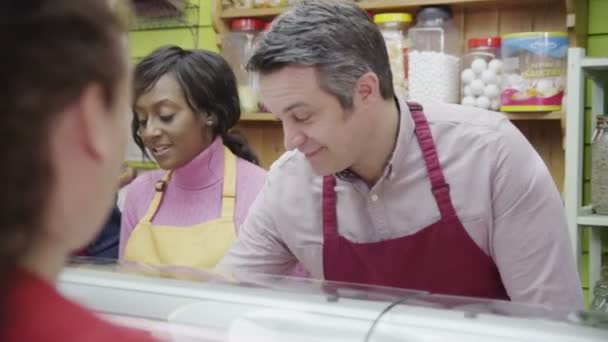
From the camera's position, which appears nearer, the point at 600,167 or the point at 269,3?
the point at 600,167

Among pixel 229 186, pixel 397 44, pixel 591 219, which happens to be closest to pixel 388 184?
pixel 229 186

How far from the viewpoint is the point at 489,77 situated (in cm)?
191

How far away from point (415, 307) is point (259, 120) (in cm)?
174

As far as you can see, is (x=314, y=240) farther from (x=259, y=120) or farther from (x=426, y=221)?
(x=259, y=120)

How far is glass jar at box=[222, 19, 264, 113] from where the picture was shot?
7.29ft

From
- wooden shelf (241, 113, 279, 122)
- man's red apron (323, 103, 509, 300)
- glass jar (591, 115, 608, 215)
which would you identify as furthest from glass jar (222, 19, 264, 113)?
man's red apron (323, 103, 509, 300)

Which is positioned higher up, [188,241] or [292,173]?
[292,173]

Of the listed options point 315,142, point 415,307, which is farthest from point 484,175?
point 415,307

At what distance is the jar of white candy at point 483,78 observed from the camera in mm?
1908

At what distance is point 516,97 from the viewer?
6.12ft

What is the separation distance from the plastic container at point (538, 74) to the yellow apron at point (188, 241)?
716mm

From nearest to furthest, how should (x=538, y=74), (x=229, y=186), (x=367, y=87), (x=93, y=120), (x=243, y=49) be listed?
(x=93, y=120) < (x=367, y=87) < (x=229, y=186) < (x=538, y=74) < (x=243, y=49)

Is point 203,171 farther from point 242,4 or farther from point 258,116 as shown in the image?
point 242,4

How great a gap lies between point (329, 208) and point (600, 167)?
82 centimetres
